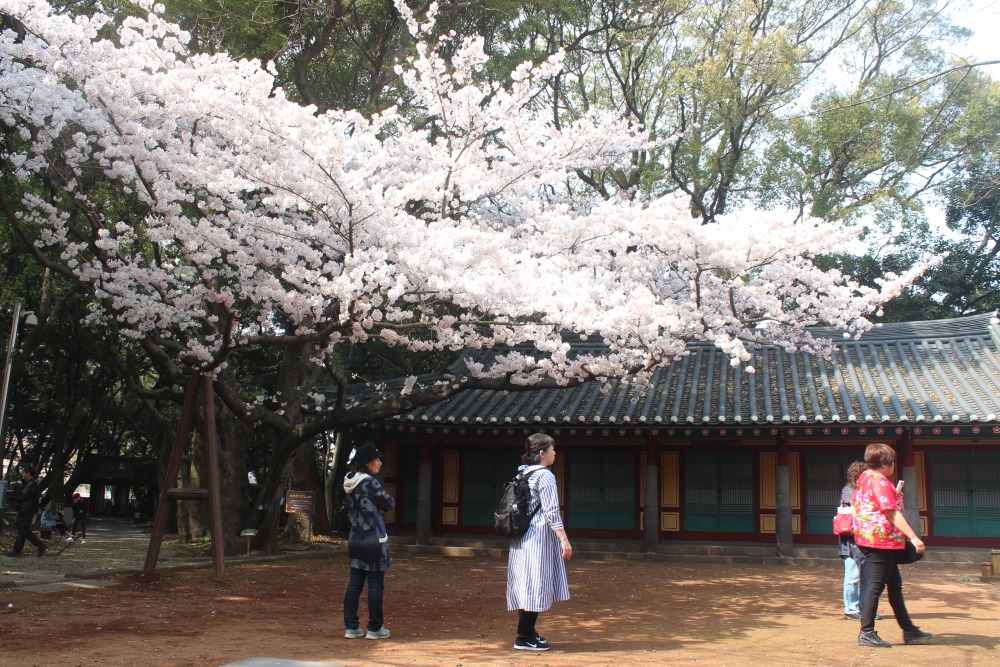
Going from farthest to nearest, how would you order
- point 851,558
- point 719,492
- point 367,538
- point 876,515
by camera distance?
point 719,492, point 851,558, point 367,538, point 876,515

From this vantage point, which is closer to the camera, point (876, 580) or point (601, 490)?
point (876, 580)

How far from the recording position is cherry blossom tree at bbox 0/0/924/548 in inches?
355

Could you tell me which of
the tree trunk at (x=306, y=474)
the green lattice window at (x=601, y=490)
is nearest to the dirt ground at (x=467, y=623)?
the green lattice window at (x=601, y=490)

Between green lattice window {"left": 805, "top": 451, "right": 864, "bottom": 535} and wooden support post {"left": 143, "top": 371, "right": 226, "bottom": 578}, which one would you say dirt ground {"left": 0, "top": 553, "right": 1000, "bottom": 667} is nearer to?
wooden support post {"left": 143, "top": 371, "right": 226, "bottom": 578}

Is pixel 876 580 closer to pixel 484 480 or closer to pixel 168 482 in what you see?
pixel 168 482

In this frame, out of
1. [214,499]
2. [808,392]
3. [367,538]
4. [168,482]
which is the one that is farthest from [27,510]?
[808,392]

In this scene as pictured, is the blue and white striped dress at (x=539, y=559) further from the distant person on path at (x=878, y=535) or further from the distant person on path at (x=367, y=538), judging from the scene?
the distant person on path at (x=878, y=535)

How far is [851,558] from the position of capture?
7.59 m

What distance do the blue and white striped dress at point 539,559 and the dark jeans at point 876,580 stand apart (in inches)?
88.8

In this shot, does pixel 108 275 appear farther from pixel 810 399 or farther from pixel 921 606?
pixel 810 399

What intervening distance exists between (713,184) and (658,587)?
1350cm

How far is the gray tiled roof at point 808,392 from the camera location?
50.1ft

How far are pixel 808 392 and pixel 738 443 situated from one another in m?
1.85

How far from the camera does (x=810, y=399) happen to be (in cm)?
1609
